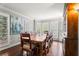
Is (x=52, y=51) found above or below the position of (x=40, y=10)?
below

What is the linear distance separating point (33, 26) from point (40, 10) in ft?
1.17

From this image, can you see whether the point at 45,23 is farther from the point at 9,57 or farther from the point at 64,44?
the point at 9,57

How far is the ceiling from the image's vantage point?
7.30ft

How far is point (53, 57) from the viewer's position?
87.7 inches

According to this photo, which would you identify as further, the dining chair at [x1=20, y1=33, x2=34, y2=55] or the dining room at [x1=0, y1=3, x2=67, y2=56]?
the dining chair at [x1=20, y1=33, x2=34, y2=55]

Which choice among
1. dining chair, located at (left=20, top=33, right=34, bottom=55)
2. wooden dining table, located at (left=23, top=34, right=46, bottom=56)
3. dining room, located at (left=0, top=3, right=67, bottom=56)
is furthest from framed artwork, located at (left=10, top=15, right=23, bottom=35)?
wooden dining table, located at (left=23, top=34, right=46, bottom=56)

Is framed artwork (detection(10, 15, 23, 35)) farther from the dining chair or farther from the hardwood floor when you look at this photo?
the hardwood floor

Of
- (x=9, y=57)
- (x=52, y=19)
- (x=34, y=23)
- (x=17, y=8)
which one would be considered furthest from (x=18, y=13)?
(x=9, y=57)

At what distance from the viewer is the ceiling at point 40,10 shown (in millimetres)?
2227

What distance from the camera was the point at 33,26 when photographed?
236cm

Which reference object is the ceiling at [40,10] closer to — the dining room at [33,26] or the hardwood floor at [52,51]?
the dining room at [33,26]

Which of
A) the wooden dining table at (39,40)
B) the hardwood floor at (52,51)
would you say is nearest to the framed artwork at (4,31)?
the hardwood floor at (52,51)

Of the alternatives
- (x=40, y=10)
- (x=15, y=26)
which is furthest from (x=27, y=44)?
(x=40, y=10)

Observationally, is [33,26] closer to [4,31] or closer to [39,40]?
[39,40]
